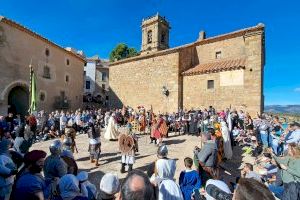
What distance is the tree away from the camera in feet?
132

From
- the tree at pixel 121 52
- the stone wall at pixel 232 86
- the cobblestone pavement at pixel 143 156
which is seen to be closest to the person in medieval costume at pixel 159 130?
the cobblestone pavement at pixel 143 156

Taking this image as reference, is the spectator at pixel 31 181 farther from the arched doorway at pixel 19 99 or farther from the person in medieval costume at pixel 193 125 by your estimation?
the arched doorway at pixel 19 99

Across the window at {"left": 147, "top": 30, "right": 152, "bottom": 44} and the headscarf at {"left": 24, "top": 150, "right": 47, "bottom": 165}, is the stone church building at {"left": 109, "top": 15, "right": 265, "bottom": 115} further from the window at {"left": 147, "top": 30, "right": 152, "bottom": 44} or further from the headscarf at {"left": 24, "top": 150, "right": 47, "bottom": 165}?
the headscarf at {"left": 24, "top": 150, "right": 47, "bottom": 165}

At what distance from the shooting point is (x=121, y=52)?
132 ft

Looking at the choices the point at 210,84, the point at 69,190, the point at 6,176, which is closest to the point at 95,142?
the point at 6,176

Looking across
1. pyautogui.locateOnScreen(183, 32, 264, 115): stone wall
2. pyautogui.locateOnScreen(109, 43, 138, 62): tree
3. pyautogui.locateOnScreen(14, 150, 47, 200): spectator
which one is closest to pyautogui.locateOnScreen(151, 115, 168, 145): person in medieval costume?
pyautogui.locateOnScreen(183, 32, 264, 115): stone wall

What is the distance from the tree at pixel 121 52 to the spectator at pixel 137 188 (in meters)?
38.8

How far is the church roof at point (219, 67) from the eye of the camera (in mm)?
18031

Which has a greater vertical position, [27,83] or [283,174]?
[27,83]

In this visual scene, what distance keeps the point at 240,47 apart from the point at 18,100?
18.3 meters

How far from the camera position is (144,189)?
206cm

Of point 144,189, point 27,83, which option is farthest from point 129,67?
point 144,189

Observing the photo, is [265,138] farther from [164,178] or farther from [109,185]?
[109,185]

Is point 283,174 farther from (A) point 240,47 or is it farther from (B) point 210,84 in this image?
(A) point 240,47
